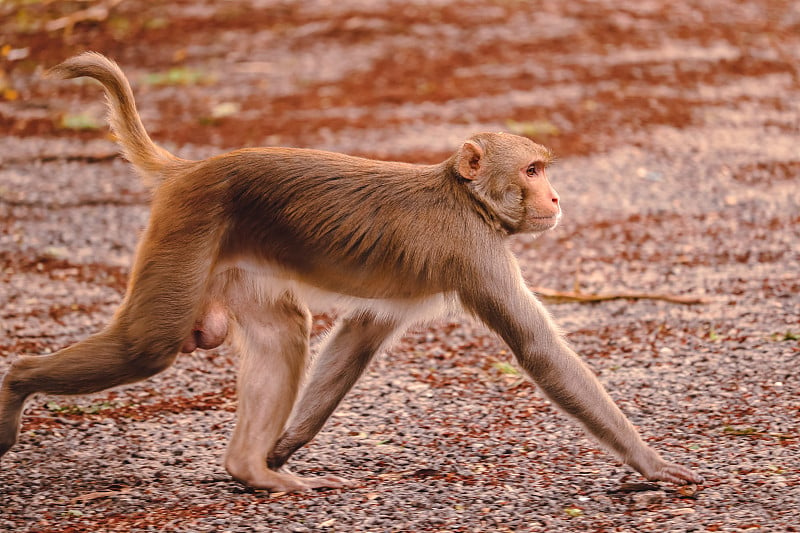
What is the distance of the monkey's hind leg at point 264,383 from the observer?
16.7ft

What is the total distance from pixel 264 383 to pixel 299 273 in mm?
546

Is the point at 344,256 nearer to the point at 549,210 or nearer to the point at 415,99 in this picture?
the point at 549,210

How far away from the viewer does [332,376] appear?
5227 millimetres

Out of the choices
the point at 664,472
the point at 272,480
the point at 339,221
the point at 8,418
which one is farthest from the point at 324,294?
the point at 664,472

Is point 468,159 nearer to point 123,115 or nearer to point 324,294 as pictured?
point 324,294

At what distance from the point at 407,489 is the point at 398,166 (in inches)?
54.5

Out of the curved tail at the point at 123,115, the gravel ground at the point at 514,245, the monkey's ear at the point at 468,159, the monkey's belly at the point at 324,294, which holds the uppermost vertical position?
the curved tail at the point at 123,115

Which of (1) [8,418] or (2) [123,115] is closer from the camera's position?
(1) [8,418]

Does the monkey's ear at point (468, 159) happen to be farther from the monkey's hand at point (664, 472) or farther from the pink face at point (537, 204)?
the monkey's hand at point (664, 472)

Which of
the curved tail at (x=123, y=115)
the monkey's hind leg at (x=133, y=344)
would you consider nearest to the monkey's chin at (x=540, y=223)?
the monkey's hind leg at (x=133, y=344)

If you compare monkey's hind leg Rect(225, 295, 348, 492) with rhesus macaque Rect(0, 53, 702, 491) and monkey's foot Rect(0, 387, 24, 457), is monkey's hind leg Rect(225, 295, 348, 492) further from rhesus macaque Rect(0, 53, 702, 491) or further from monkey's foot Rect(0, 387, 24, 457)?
monkey's foot Rect(0, 387, 24, 457)

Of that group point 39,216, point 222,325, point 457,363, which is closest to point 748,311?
point 457,363

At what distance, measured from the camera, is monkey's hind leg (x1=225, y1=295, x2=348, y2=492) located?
16.7 ft

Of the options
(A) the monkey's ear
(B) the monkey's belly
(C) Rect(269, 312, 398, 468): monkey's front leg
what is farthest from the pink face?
(C) Rect(269, 312, 398, 468): monkey's front leg
